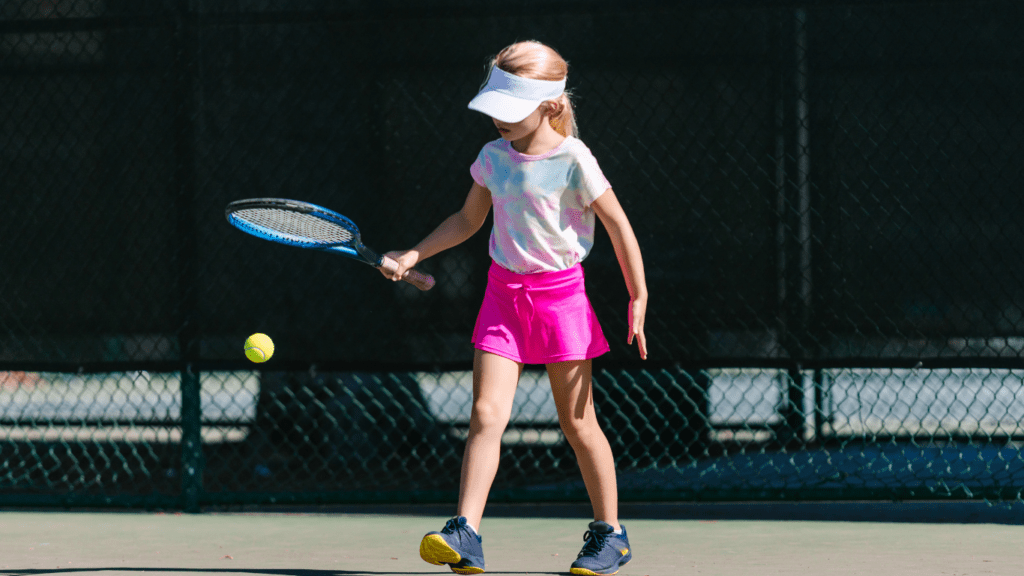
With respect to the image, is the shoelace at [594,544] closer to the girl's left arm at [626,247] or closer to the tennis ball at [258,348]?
the girl's left arm at [626,247]

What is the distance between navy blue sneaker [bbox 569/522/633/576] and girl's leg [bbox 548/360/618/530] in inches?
1.2

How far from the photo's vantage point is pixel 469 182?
428 cm

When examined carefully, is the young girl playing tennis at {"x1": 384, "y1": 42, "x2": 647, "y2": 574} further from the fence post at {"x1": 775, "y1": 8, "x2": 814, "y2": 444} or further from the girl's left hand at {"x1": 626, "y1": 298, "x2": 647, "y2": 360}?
the fence post at {"x1": 775, "y1": 8, "x2": 814, "y2": 444}

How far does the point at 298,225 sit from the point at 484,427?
2.56ft

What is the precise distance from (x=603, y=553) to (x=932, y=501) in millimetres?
1847

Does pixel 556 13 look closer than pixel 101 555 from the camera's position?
No

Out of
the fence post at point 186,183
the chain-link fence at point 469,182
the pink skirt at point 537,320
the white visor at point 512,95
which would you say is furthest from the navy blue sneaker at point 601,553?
the fence post at point 186,183

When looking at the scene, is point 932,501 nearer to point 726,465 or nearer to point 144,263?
point 726,465

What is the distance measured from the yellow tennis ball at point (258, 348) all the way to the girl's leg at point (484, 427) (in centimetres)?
111

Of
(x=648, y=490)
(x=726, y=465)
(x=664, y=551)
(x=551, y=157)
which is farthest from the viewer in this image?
(x=726, y=465)

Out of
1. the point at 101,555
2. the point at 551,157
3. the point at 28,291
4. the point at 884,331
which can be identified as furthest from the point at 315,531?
the point at 884,331

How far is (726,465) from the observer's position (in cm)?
525

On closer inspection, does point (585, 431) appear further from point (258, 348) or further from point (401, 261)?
point (258, 348)

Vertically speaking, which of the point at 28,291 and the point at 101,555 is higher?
the point at 28,291
